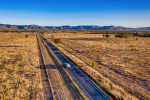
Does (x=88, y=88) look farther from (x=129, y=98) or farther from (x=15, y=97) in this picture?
(x=15, y=97)

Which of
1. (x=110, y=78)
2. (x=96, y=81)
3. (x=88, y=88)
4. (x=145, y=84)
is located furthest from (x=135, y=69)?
(x=88, y=88)

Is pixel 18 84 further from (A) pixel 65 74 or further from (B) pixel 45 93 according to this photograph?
(A) pixel 65 74

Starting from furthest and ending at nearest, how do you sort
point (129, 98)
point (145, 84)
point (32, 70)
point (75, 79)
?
point (32, 70)
point (75, 79)
point (145, 84)
point (129, 98)

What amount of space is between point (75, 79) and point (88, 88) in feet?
13.5

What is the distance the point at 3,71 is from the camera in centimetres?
2606

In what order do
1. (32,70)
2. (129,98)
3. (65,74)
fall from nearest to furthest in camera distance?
(129,98) → (65,74) → (32,70)

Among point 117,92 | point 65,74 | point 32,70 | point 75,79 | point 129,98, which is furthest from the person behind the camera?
point 32,70

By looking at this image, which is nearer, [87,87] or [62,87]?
[62,87]

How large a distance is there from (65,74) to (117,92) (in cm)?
1183

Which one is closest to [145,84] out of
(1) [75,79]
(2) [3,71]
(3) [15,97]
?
(1) [75,79]

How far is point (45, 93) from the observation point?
58.3 feet

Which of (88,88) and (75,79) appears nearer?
(88,88)

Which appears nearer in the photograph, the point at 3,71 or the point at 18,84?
the point at 18,84

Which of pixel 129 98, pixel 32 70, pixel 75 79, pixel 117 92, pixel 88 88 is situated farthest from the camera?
pixel 32 70
